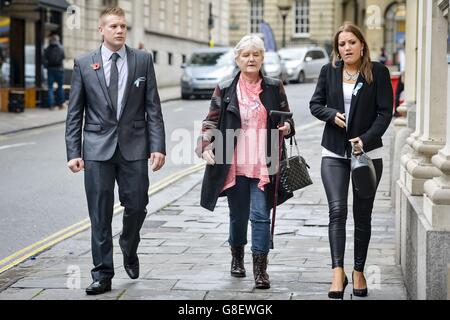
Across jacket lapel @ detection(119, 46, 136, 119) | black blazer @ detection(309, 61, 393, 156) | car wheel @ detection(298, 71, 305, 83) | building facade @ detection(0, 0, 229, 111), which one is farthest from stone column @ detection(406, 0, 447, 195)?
car wheel @ detection(298, 71, 305, 83)

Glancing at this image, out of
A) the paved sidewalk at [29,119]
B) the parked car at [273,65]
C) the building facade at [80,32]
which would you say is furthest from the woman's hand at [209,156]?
the parked car at [273,65]

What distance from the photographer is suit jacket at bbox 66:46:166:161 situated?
22.3 feet

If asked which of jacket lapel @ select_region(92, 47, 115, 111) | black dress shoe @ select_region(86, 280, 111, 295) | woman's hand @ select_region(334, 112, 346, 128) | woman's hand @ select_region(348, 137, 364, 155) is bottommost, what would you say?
black dress shoe @ select_region(86, 280, 111, 295)

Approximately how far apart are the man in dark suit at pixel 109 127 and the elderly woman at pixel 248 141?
1.32 ft

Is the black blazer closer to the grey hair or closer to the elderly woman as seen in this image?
the elderly woman

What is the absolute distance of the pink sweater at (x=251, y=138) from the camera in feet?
22.8

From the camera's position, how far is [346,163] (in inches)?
259

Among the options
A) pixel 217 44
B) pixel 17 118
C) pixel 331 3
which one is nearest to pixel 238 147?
pixel 17 118

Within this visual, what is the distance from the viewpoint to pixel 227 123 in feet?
23.0

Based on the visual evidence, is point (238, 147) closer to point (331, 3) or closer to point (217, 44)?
point (217, 44)

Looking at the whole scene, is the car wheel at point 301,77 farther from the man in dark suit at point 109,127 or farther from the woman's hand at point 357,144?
the woman's hand at point 357,144

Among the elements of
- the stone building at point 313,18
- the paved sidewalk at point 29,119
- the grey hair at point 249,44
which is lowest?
the paved sidewalk at point 29,119

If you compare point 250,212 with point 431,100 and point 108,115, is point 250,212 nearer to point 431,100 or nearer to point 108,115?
point 108,115
